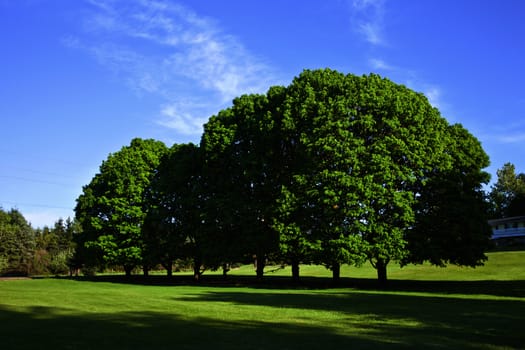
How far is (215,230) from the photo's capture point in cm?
4497

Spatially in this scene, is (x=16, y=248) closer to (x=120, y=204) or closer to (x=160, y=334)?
(x=120, y=204)

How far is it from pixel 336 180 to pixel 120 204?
29925 millimetres

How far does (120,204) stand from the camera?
181 ft

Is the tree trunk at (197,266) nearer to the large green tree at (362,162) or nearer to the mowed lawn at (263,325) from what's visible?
the large green tree at (362,162)

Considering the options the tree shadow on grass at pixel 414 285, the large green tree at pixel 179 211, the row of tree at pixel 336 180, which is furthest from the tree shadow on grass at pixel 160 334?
the large green tree at pixel 179 211

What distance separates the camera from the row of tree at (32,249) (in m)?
90.7

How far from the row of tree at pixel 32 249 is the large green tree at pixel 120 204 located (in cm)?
3100

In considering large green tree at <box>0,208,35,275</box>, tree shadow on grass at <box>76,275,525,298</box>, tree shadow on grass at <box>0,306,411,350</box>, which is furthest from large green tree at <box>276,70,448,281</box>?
large green tree at <box>0,208,35,275</box>

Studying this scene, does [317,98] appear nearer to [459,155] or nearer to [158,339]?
[459,155]

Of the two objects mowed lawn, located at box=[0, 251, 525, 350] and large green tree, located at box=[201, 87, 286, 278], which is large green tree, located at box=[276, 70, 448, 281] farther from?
mowed lawn, located at box=[0, 251, 525, 350]

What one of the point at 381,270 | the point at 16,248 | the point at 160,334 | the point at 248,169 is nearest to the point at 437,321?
the point at 160,334

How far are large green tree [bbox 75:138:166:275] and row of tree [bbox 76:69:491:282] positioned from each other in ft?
26.1

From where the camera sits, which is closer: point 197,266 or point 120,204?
point 197,266

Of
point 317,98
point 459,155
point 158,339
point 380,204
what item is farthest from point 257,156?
point 158,339
